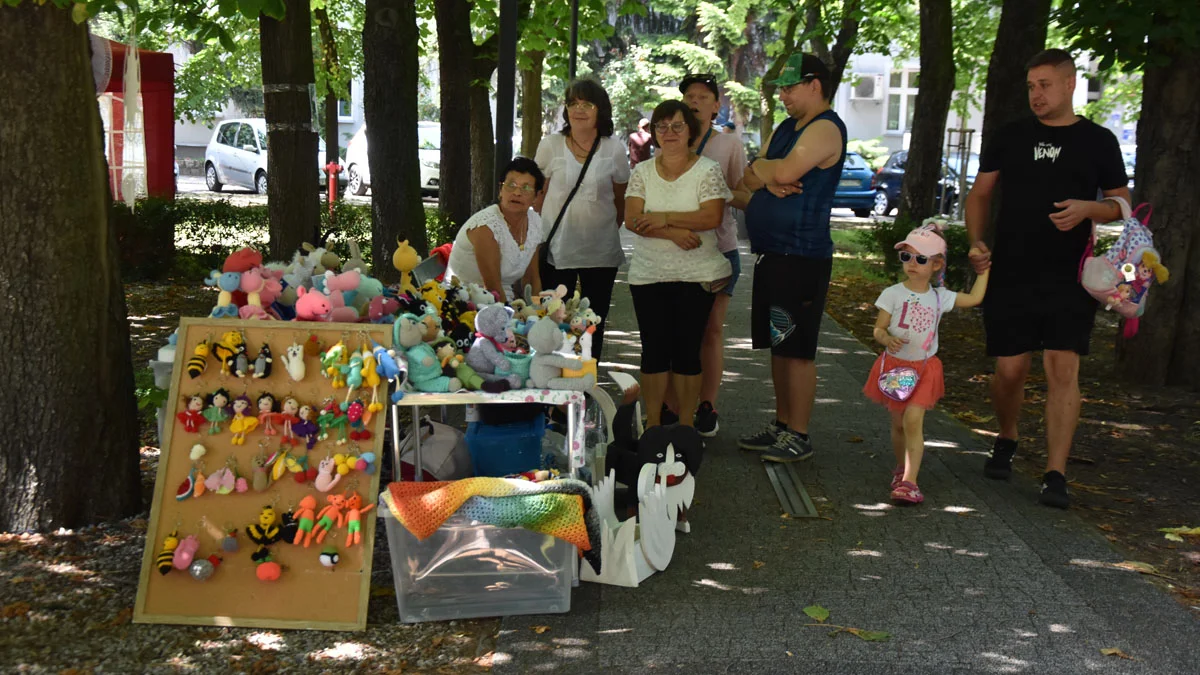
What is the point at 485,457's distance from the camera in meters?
5.14

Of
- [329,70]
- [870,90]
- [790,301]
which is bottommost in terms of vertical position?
[790,301]

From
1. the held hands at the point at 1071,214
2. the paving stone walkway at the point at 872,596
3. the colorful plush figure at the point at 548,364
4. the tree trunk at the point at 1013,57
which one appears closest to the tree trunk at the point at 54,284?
the colorful plush figure at the point at 548,364

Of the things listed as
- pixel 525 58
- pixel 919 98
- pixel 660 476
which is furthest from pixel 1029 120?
pixel 525 58

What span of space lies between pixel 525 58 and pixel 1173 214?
11.3m

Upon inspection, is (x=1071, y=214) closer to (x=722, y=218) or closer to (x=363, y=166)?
(x=722, y=218)

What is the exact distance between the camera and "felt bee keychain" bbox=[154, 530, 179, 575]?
13.6 ft

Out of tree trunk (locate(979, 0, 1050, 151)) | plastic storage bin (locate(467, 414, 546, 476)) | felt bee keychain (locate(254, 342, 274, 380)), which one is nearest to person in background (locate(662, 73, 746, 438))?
plastic storage bin (locate(467, 414, 546, 476))

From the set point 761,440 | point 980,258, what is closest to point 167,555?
point 761,440

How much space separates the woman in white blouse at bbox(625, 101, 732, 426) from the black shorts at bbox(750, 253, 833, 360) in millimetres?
242

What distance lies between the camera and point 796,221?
6.08 metres

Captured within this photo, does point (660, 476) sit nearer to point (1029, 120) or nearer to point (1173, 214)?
point (1029, 120)

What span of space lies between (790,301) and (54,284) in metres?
3.47

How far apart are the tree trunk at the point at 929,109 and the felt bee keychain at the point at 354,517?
1256cm

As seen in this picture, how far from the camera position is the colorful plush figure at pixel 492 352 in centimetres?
459
